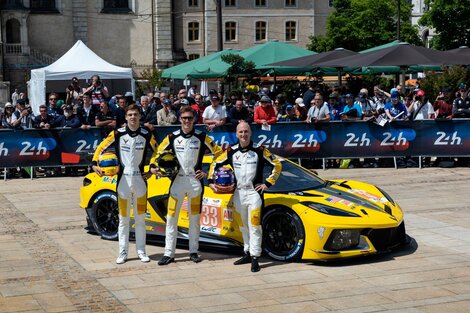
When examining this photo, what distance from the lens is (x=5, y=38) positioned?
65.4m

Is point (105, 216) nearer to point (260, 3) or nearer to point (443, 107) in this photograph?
point (443, 107)

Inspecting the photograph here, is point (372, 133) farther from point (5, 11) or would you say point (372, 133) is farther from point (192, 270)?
point (5, 11)

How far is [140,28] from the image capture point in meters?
69.9

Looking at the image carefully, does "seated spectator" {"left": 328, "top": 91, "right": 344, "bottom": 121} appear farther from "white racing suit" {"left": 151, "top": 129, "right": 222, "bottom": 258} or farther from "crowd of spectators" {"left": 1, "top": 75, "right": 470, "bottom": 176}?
"white racing suit" {"left": 151, "top": 129, "right": 222, "bottom": 258}

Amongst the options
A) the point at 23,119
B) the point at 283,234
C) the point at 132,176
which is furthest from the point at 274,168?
the point at 23,119

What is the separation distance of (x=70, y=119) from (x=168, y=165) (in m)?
9.87

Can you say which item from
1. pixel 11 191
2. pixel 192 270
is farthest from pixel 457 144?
pixel 192 270

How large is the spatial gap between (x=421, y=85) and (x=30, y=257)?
16.7 metres

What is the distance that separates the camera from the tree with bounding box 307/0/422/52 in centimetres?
6794

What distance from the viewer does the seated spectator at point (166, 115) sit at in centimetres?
2048

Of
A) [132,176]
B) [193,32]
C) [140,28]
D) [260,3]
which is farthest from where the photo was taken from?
[260,3]

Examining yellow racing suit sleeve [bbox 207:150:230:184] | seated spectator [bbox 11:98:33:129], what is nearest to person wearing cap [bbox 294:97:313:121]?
seated spectator [bbox 11:98:33:129]

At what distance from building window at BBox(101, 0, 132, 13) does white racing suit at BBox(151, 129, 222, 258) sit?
59739 millimetres

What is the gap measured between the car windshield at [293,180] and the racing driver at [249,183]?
1.61 ft
